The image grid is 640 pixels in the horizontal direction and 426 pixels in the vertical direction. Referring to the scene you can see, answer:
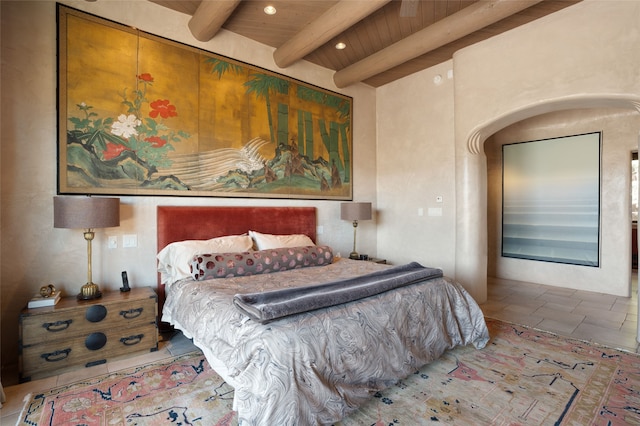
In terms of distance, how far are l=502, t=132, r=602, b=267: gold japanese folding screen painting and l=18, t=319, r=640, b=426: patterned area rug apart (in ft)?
8.93

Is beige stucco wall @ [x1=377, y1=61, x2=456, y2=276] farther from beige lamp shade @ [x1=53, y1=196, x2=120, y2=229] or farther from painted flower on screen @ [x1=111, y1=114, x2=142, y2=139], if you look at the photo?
beige lamp shade @ [x1=53, y1=196, x2=120, y2=229]

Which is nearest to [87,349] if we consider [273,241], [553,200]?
[273,241]

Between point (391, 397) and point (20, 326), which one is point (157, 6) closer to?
point (20, 326)

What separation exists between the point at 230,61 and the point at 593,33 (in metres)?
3.85

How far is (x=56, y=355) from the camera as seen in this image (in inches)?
89.1

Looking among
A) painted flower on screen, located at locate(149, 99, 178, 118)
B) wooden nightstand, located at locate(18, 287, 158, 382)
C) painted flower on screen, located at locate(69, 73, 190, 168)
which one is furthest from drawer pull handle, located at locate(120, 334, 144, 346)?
painted flower on screen, located at locate(149, 99, 178, 118)

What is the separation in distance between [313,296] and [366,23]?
10.6 feet

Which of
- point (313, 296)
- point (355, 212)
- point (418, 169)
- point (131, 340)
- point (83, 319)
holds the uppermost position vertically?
point (418, 169)

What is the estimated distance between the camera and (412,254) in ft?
16.0

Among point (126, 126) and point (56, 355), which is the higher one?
point (126, 126)

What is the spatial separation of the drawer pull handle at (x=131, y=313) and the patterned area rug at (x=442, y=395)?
426 millimetres

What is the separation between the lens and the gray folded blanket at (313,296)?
169 centimetres

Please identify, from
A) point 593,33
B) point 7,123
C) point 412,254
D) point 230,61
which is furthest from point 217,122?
point 593,33

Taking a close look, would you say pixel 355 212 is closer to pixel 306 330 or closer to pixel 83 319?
pixel 306 330
